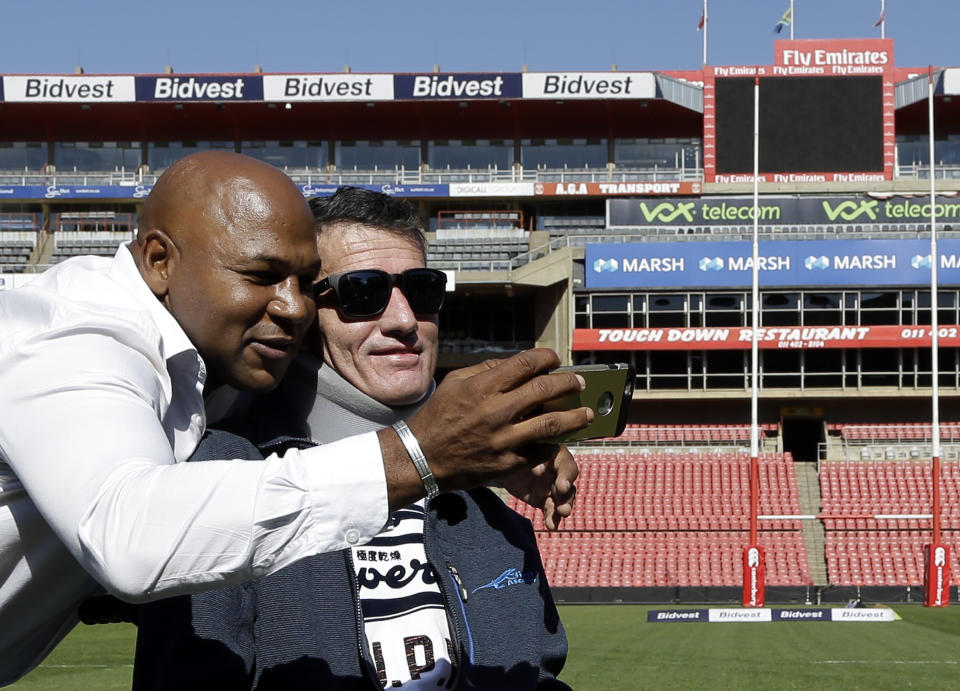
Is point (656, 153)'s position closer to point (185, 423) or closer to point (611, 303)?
point (611, 303)

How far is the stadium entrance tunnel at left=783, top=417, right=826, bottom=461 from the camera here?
39562 millimetres

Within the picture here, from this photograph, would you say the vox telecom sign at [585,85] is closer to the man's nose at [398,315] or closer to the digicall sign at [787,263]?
the digicall sign at [787,263]

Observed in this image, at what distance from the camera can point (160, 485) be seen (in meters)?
1.38

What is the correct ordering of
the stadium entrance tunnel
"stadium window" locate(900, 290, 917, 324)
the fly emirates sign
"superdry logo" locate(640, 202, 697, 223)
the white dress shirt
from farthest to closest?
the fly emirates sign, "superdry logo" locate(640, 202, 697, 223), the stadium entrance tunnel, "stadium window" locate(900, 290, 917, 324), the white dress shirt

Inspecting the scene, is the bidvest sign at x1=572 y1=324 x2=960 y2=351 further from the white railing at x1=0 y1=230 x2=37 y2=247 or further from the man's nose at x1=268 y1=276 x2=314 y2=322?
the man's nose at x1=268 y1=276 x2=314 y2=322

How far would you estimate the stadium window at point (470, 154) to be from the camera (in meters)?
43.7

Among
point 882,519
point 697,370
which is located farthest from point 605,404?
point 697,370

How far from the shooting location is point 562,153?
144ft

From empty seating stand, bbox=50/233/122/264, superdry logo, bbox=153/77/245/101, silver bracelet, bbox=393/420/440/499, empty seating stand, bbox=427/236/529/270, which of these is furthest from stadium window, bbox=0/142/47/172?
silver bracelet, bbox=393/420/440/499

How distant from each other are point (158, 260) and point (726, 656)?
16556mm

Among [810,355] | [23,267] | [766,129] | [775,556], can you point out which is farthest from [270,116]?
[775,556]

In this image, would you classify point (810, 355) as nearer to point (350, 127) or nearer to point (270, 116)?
point (350, 127)

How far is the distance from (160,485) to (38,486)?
0.17 m

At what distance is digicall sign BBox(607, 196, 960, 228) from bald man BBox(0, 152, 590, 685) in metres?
38.9
